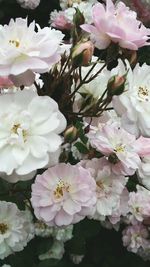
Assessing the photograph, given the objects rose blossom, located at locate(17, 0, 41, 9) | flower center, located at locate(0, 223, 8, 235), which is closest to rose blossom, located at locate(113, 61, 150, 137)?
flower center, located at locate(0, 223, 8, 235)

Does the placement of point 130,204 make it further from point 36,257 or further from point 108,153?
point 108,153

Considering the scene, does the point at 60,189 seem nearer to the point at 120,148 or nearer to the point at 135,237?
the point at 120,148

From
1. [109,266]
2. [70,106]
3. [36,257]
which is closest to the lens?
[70,106]

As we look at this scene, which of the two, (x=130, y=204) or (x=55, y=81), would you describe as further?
(x=130, y=204)

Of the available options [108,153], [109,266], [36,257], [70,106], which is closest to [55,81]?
[70,106]

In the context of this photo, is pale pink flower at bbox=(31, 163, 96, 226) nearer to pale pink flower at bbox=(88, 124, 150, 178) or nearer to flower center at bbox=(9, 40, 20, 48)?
pale pink flower at bbox=(88, 124, 150, 178)
